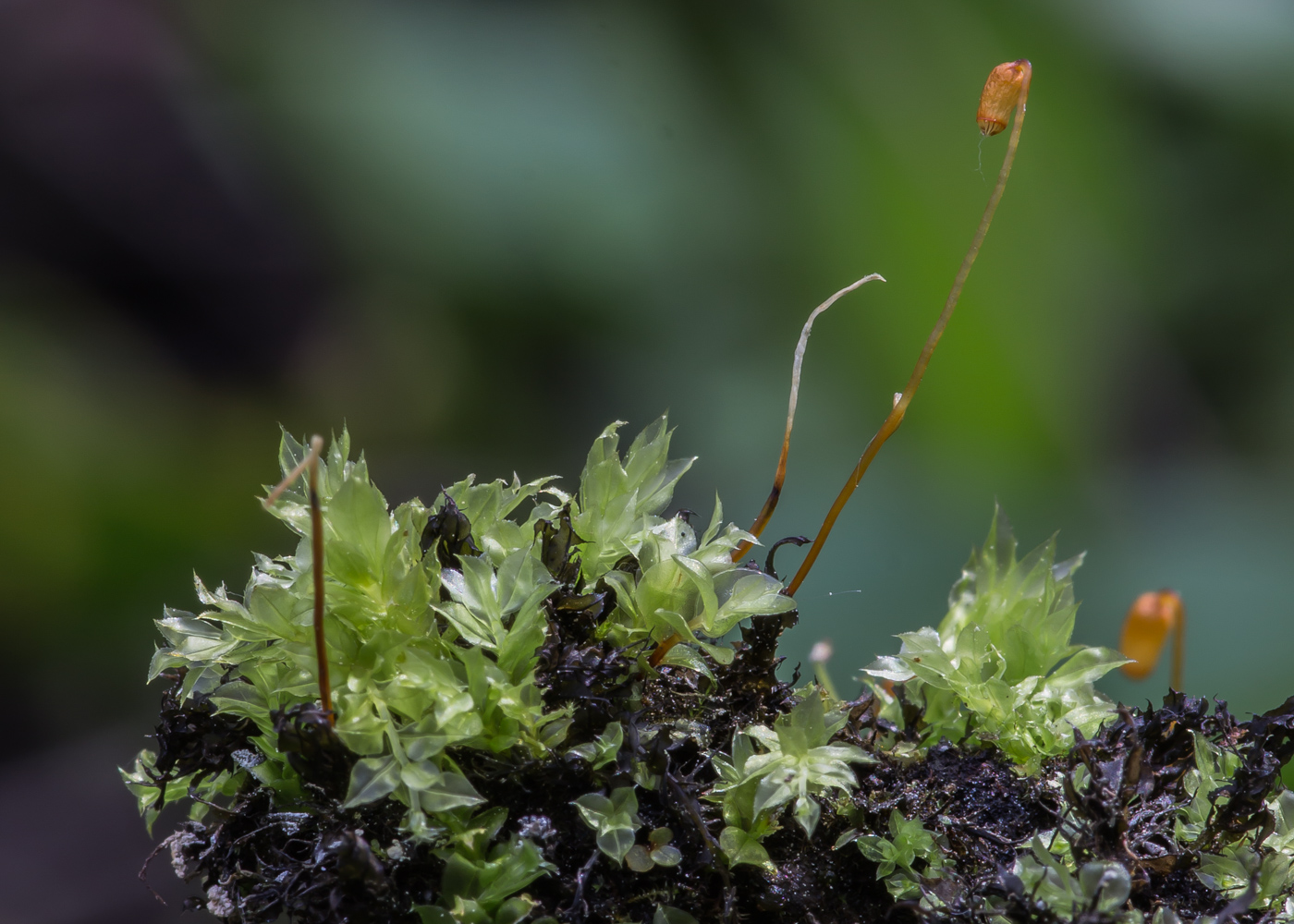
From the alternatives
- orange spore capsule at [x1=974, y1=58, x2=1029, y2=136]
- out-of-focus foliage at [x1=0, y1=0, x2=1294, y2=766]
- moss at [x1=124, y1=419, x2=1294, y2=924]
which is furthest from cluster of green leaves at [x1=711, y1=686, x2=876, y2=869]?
out-of-focus foliage at [x1=0, y1=0, x2=1294, y2=766]

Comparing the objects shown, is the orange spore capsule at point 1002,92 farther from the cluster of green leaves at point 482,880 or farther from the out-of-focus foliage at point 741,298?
the out-of-focus foliage at point 741,298

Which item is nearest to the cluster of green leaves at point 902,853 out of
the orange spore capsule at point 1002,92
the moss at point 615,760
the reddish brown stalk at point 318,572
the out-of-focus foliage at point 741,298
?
the moss at point 615,760

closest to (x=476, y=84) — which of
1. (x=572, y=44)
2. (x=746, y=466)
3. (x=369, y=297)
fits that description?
(x=572, y=44)

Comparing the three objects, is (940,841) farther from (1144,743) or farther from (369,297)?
(369,297)

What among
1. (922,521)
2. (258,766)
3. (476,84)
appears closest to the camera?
(258,766)

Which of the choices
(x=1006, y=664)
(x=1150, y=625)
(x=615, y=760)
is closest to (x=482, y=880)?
(x=615, y=760)

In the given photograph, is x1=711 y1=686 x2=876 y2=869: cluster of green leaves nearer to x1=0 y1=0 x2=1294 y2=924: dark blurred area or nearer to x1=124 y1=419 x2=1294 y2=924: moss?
x1=124 y1=419 x2=1294 y2=924: moss

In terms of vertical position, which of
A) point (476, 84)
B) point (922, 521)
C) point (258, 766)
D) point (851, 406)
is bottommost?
point (922, 521)

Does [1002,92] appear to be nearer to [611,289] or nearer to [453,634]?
[453,634]
